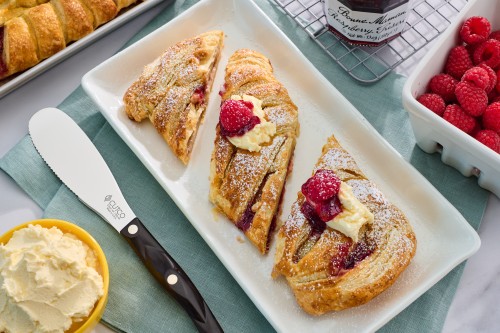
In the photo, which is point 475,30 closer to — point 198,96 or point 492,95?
point 492,95

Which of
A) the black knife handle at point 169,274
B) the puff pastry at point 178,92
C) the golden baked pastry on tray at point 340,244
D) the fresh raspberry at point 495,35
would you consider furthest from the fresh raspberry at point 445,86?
the black knife handle at point 169,274

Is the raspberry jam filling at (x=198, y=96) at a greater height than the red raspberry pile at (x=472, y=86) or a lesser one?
greater

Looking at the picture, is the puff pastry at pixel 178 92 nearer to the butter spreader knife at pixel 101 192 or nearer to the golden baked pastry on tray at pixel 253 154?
the golden baked pastry on tray at pixel 253 154

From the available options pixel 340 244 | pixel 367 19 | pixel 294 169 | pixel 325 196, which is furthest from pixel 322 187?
pixel 367 19

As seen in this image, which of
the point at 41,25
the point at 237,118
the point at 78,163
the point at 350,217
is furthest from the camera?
the point at 41,25

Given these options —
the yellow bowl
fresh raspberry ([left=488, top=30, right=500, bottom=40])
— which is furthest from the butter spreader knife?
fresh raspberry ([left=488, top=30, right=500, bottom=40])
